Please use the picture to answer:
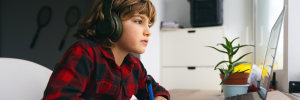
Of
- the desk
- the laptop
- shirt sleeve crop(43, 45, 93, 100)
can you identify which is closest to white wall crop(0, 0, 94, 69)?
the desk

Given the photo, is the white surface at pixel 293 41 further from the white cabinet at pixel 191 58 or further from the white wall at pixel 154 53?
the white cabinet at pixel 191 58

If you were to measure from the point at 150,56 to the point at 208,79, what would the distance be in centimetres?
81

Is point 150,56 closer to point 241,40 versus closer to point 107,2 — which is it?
point 241,40

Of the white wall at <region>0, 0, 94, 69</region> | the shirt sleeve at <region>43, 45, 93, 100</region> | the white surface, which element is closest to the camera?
the shirt sleeve at <region>43, 45, 93, 100</region>

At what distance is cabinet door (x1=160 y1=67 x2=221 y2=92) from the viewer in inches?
101

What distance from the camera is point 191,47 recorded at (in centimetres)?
269

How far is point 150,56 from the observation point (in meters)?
2.47

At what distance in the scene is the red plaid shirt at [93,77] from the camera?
1.39 feet

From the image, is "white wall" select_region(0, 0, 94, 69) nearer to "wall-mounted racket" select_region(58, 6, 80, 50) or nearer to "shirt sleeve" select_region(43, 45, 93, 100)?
"wall-mounted racket" select_region(58, 6, 80, 50)

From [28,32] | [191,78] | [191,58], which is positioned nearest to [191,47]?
[191,58]

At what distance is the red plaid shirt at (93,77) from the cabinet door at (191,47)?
1.97 m

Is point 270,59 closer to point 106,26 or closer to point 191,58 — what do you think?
point 106,26

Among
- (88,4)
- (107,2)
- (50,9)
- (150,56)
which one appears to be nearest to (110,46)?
(107,2)

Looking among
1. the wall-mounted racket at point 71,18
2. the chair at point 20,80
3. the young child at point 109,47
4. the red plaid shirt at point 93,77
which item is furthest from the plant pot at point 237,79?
the wall-mounted racket at point 71,18
